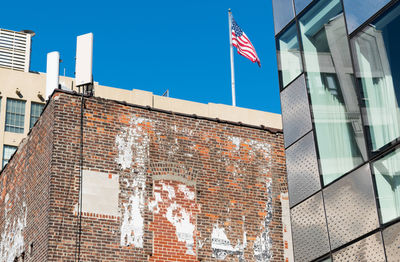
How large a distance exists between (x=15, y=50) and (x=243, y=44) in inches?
886

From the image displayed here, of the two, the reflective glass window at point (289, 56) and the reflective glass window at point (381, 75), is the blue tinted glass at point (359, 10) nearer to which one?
the reflective glass window at point (381, 75)

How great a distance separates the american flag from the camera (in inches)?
1214

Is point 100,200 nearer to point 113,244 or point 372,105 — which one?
point 113,244

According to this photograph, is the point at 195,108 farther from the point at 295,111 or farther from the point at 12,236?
the point at 295,111

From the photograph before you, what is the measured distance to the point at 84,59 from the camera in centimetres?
2120

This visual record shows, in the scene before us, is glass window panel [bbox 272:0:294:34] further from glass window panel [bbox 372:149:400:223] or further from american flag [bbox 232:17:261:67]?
american flag [bbox 232:17:261:67]

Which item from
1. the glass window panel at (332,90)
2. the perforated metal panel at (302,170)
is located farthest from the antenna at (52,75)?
the glass window panel at (332,90)

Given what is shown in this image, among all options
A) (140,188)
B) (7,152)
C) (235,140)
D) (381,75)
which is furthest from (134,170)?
(7,152)

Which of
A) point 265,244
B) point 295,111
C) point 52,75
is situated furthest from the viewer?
point 52,75

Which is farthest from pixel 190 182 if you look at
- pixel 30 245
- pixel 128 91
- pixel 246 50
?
pixel 128 91

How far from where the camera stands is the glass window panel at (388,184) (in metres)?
12.4

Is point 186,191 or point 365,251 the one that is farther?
point 186,191

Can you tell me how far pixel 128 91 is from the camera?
46500mm

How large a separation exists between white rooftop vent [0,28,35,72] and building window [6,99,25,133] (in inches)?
120
